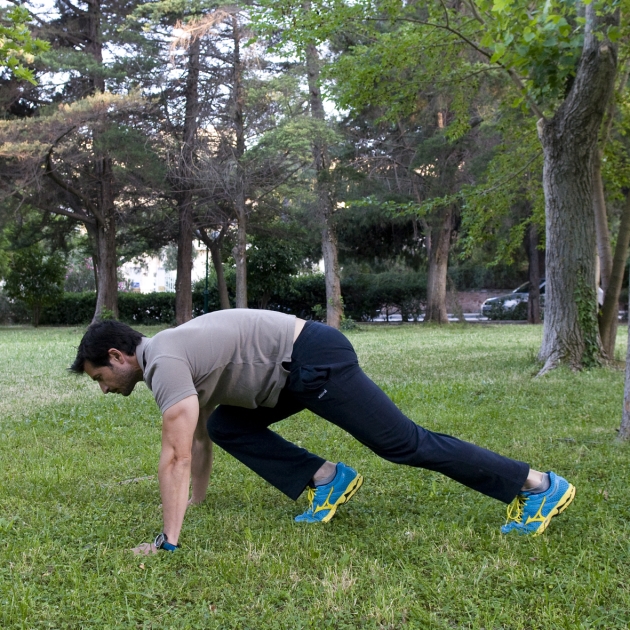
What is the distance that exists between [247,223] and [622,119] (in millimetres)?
15788

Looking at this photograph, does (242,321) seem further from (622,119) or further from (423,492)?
(622,119)

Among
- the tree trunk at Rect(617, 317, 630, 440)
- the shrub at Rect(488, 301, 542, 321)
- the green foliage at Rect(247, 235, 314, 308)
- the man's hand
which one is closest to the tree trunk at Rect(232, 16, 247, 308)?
the green foliage at Rect(247, 235, 314, 308)

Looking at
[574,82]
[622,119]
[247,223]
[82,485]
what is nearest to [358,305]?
[247,223]

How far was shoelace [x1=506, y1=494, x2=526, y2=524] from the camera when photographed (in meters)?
3.64

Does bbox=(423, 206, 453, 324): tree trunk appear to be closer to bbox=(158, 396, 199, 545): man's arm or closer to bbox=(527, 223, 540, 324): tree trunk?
bbox=(527, 223, 540, 324): tree trunk

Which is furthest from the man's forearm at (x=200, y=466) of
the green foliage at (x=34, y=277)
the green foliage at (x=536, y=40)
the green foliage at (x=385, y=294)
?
the green foliage at (x=34, y=277)

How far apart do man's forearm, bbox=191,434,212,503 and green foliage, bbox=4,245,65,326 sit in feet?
94.5

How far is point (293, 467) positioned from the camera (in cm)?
396

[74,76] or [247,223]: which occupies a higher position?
[74,76]

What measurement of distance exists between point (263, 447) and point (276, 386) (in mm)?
547

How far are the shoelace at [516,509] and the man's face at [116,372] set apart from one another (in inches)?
78.3

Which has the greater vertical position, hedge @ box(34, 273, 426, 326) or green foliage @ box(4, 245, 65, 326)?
green foliage @ box(4, 245, 65, 326)

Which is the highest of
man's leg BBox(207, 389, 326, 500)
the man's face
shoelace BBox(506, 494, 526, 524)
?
the man's face

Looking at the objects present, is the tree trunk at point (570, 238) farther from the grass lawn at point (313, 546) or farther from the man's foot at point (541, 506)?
the man's foot at point (541, 506)
